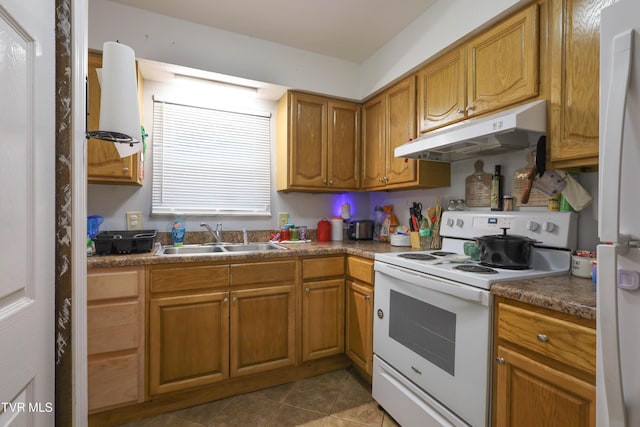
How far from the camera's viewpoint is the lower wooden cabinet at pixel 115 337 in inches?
62.5

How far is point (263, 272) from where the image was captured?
1982 mm

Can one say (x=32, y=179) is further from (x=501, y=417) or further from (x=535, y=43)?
(x=535, y=43)

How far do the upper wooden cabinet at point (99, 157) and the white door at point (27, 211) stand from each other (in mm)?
1381

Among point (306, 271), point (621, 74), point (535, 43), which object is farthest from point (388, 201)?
point (621, 74)

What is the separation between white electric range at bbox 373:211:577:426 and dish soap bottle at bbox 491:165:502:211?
72 mm

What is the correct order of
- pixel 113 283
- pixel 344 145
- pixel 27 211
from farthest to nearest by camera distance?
pixel 344 145, pixel 113 283, pixel 27 211

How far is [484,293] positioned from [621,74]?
2.66 feet

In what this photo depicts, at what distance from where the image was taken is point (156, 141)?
2.31 m

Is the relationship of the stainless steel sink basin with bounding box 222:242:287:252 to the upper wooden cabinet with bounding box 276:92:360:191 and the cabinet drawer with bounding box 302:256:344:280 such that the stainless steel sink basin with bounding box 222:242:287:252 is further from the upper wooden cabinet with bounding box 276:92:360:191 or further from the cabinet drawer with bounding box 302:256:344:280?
the upper wooden cabinet with bounding box 276:92:360:191

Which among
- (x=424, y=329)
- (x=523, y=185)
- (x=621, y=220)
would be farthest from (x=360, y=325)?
(x=621, y=220)

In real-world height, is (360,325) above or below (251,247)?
below

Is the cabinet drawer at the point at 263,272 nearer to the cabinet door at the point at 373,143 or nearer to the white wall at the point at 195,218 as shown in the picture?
the white wall at the point at 195,218

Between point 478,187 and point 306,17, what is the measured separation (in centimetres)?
170

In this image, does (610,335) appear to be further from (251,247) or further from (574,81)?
(251,247)
